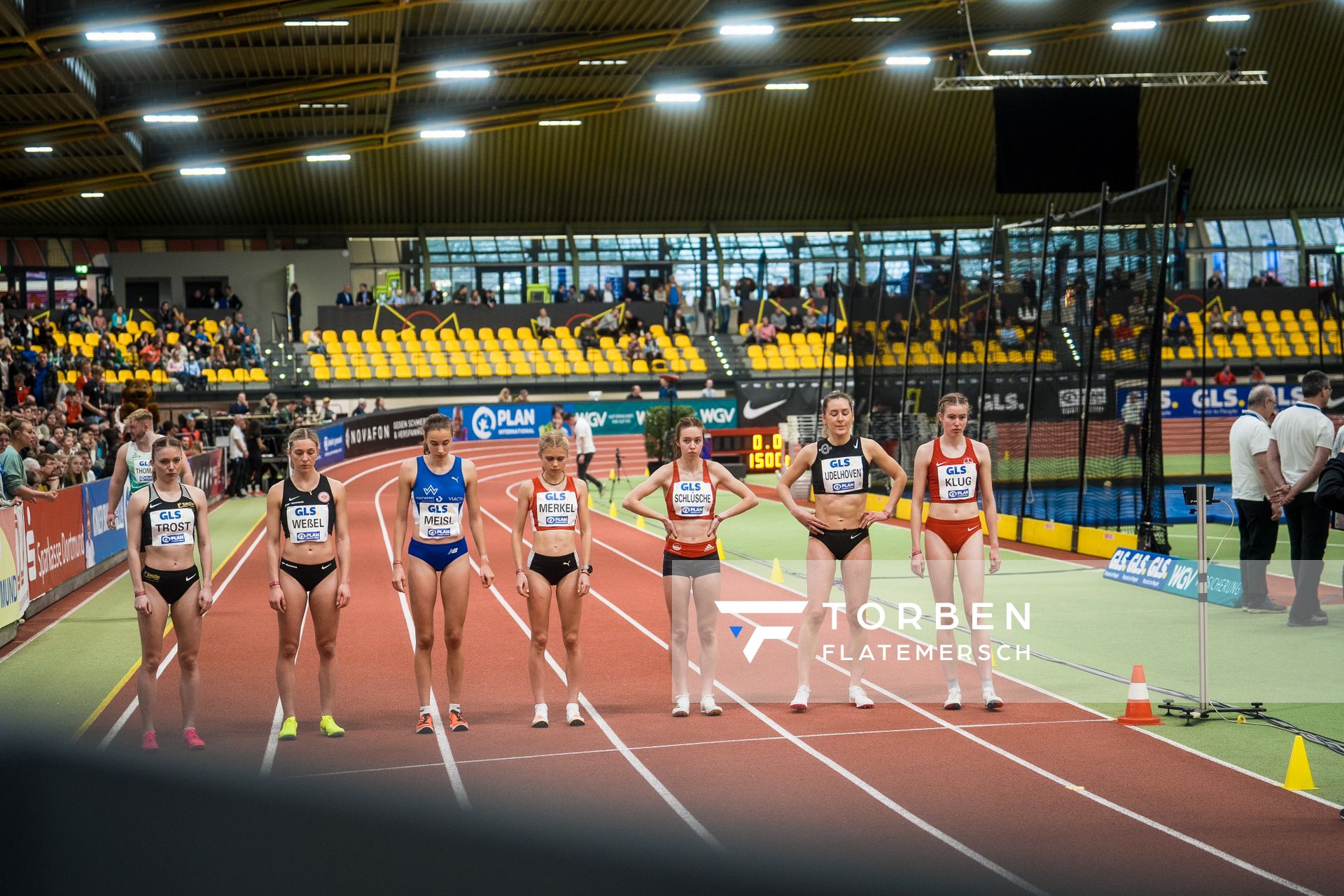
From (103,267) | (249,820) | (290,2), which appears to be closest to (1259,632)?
(249,820)

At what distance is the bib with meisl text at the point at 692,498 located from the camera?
26.2ft

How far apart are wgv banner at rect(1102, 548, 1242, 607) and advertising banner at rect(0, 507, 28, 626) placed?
10.2 m

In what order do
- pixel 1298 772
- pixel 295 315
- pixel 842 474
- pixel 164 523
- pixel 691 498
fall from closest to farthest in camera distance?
pixel 1298 772
pixel 164 523
pixel 691 498
pixel 842 474
pixel 295 315

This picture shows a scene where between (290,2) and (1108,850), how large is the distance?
21.1 meters

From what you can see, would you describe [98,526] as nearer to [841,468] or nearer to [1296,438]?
[841,468]

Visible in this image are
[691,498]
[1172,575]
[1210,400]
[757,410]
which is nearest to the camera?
[691,498]

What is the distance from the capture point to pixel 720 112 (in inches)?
1593

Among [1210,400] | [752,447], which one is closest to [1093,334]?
[752,447]

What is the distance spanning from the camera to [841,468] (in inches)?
321

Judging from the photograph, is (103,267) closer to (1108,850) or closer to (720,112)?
(720,112)

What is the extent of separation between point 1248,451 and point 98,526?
12.8m

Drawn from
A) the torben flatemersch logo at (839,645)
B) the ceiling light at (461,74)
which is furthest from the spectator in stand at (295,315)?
the torben flatemersch logo at (839,645)

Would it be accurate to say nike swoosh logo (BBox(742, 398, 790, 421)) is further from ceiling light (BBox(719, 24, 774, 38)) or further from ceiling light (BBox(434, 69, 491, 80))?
ceiling light (BBox(434, 69, 491, 80))

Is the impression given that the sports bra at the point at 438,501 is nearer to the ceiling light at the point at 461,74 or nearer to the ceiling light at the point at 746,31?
the ceiling light at the point at 746,31
